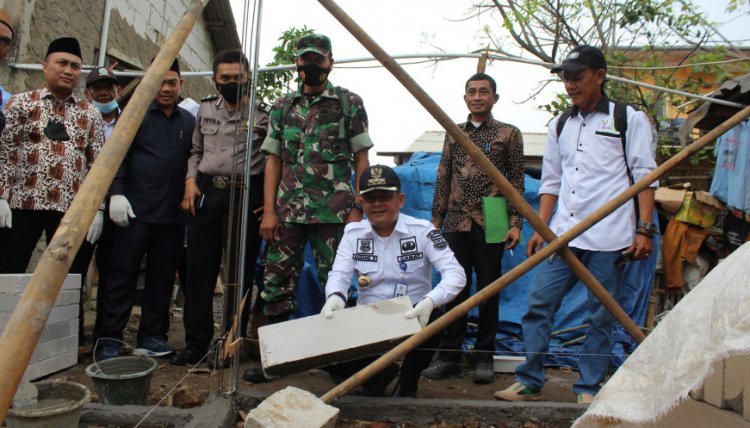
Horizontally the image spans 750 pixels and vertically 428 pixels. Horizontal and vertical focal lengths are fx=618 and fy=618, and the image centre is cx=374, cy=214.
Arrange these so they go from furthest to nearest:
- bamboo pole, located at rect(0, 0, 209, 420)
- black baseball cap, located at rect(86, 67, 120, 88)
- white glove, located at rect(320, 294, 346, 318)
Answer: black baseball cap, located at rect(86, 67, 120, 88), white glove, located at rect(320, 294, 346, 318), bamboo pole, located at rect(0, 0, 209, 420)

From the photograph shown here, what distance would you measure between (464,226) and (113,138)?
103 inches

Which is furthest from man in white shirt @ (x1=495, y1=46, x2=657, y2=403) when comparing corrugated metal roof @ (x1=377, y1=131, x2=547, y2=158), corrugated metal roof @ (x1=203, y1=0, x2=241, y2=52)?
corrugated metal roof @ (x1=377, y1=131, x2=547, y2=158)

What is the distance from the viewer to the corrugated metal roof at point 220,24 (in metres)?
10.2

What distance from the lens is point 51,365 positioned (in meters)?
3.57

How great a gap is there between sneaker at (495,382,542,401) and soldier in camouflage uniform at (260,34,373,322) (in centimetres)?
119

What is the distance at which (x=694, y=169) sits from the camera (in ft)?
26.9

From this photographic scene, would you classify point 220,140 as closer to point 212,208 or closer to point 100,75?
point 212,208

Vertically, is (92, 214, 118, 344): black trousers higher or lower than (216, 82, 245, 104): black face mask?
lower

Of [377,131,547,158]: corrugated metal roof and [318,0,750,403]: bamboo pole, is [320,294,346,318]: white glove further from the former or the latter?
[377,131,547,158]: corrugated metal roof

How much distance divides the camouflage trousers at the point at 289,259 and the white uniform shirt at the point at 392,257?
27 cm

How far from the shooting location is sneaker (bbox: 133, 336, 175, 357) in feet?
13.1

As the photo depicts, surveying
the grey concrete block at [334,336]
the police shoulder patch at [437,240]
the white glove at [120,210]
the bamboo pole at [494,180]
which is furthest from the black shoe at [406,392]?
the white glove at [120,210]

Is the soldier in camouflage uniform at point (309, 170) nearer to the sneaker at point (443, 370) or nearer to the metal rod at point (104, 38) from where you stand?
the sneaker at point (443, 370)

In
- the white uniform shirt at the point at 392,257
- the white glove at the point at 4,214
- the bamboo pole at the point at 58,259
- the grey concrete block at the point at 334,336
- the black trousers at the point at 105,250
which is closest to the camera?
the bamboo pole at the point at 58,259
